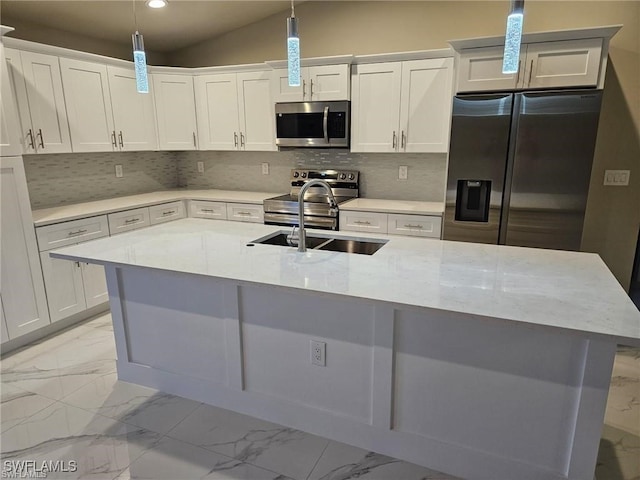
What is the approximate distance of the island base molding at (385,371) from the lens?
1.50 metres

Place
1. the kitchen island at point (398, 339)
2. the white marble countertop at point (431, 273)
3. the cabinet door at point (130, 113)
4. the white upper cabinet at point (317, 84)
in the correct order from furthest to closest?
the cabinet door at point (130, 113)
the white upper cabinet at point (317, 84)
the kitchen island at point (398, 339)
the white marble countertop at point (431, 273)

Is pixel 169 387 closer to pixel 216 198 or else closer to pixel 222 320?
pixel 222 320

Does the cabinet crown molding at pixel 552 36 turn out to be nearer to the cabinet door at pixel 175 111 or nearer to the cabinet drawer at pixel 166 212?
the cabinet door at pixel 175 111

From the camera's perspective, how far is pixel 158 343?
226 centimetres

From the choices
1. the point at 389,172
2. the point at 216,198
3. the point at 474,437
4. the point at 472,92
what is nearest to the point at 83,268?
the point at 216,198

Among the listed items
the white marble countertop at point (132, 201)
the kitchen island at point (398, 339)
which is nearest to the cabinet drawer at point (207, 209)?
the white marble countertop at point (132, 201)

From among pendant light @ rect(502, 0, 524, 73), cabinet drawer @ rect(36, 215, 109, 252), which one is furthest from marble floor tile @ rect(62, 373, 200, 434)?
pendant light @ rect(502, 0, 524, 73)

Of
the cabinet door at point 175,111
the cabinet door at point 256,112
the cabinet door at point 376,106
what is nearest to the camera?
the cabinet door at point 376,106

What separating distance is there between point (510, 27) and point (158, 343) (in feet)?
7.35

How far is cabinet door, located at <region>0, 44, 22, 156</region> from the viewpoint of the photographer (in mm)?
2584

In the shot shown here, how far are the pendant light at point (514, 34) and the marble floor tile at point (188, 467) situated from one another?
6.26ft

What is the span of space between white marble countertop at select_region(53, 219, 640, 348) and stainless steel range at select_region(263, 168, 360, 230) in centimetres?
122

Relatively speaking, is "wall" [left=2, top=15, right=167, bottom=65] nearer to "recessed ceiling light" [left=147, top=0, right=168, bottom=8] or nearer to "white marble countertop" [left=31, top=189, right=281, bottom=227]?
"recessed ceiling light" [left=147, top=0, right=168, bottom=8]

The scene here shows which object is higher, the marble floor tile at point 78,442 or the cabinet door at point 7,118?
the cabinet door at point 7,118
